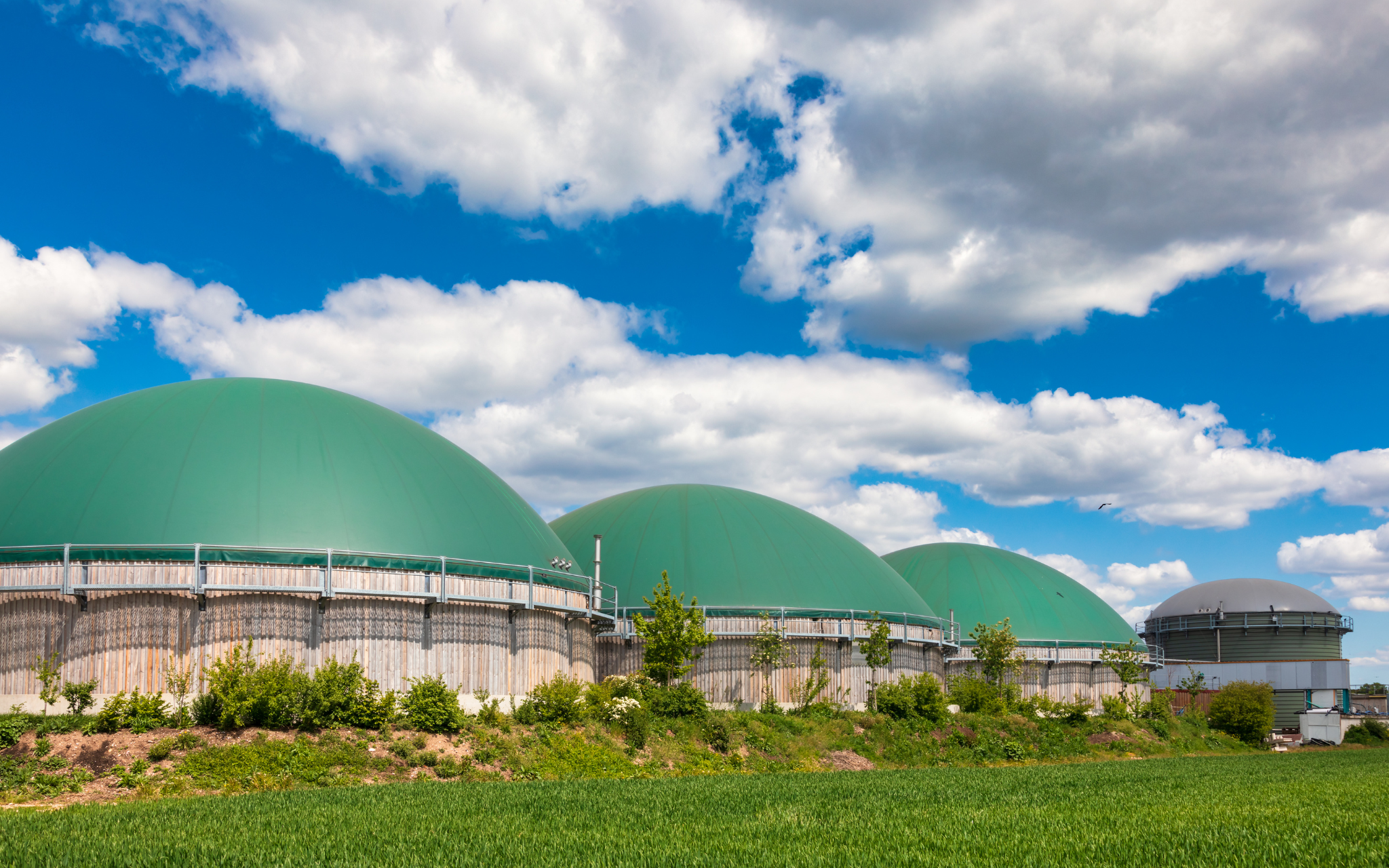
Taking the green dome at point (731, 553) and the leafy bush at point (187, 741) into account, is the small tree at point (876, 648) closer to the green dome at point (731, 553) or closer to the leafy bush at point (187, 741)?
the green dome at point (731, 553)

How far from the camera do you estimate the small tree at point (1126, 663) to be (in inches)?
2411

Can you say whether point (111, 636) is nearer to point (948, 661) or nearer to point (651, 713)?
point (651, 713)

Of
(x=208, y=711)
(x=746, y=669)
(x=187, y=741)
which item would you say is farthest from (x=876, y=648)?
(x=187, y=741)

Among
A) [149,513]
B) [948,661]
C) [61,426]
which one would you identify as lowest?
[948,661]

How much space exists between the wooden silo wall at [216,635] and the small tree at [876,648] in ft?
61.5

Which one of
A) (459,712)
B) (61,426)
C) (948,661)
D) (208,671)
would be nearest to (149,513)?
(208,671)

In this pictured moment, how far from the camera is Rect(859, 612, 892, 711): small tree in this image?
1768 inches

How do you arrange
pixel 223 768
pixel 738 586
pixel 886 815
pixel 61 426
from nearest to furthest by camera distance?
pixel 886 815 < pixel 223 768 < pixel 61 426 < pixel 738 586

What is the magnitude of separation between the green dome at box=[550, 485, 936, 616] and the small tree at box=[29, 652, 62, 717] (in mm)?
23630

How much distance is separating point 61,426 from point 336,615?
14928 mm

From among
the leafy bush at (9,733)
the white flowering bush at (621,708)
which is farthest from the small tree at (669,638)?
the leafy bush at (9,733)

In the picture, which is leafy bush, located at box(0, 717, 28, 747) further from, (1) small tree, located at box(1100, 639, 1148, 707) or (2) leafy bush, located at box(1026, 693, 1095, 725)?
(1) small tree, located at box(1100, 639, 1148, 707)

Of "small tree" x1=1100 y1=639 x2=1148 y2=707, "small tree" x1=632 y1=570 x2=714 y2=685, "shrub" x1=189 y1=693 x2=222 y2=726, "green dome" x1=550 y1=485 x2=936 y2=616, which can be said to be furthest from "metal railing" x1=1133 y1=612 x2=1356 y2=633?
"shrub" x1=189 y1=693 x2=222 y2=726

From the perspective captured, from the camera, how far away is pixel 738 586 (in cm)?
4616
